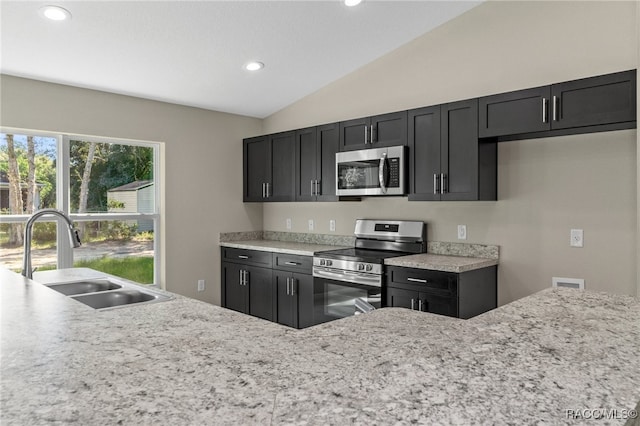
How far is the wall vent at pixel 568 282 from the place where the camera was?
293cm

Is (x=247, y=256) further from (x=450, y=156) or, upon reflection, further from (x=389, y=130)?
(x=450, y=156)

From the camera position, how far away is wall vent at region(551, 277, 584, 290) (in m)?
2.93

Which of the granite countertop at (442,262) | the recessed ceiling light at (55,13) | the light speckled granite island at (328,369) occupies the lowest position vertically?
the granite countertop at (442,262)

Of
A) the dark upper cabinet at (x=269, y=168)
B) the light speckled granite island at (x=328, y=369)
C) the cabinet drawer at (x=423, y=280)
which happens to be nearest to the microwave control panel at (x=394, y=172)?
the cabinet drawer at (x=423, y=280)

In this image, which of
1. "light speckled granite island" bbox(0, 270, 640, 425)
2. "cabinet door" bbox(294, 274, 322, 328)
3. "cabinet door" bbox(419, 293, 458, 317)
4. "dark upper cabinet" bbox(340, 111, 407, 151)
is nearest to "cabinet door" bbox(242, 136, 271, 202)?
"dark upper cabinet" bbox(340, 111, 407, 151)

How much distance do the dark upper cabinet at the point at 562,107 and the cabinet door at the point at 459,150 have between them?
0.27ft

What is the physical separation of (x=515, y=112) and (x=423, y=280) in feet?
4.23

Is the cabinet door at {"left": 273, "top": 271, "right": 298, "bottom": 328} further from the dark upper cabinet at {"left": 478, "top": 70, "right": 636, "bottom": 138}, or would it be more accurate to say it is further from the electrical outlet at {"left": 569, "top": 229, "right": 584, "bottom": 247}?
the electrical outlet at {"left": 569, "top": 229, "right": 584, "bottom": 247}

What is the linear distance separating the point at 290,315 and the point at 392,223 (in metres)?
1.27

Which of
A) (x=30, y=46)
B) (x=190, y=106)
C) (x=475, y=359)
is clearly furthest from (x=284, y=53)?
(x=475, y=359)

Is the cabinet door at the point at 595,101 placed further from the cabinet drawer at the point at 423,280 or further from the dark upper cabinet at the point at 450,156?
the cabinet drawer at the point at 423,280

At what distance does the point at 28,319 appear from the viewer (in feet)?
4.39

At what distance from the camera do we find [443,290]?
117 inches

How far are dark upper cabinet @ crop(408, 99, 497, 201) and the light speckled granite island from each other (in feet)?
6.22
